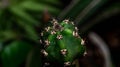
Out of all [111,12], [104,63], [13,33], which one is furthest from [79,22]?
[13,33]

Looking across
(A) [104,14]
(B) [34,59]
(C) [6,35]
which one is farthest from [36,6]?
(B) [34,59]

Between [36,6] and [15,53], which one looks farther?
[36,6]

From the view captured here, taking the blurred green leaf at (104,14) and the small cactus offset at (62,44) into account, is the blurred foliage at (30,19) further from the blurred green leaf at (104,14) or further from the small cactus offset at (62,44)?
the small cactus offset at (62,44)

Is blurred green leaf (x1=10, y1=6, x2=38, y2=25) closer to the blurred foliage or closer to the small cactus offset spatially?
the blurred foliage

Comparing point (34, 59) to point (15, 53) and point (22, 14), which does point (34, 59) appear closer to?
point (15, 53)

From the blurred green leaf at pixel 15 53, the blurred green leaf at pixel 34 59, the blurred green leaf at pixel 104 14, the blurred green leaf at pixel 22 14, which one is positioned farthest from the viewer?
the blurred green leaf at pixel 22 14

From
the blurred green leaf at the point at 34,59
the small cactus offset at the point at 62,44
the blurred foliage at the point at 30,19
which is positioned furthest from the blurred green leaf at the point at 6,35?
the small cactus offset at the point at 62,44

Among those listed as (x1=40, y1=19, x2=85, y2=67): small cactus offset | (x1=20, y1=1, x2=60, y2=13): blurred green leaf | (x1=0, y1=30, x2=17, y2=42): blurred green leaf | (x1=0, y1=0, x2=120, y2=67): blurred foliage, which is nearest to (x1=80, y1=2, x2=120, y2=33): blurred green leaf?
(x1=0, y1=0, x2=120, y2=67): blurred foliage
